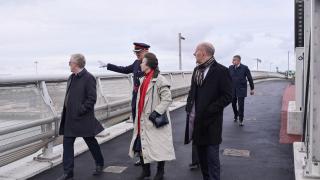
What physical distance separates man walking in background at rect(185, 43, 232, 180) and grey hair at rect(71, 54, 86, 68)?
165cm

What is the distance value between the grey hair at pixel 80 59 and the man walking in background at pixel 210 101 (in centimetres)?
165

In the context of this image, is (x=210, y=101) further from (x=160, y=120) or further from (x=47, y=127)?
(x=47, y=127)

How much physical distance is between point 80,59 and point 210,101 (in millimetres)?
1925

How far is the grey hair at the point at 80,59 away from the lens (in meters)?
5.98

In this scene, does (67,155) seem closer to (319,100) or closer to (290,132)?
(319,100)

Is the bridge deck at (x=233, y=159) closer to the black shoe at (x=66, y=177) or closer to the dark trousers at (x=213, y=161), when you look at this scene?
the black shoe at (x=66, y=177)

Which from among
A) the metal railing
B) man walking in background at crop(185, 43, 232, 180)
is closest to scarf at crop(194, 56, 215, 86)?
man walking in background at crop(185, 43, 232, 180)

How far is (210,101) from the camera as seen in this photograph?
5066mm

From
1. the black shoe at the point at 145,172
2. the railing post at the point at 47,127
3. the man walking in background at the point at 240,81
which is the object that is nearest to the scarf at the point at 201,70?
the black shoe at the point at 145,172

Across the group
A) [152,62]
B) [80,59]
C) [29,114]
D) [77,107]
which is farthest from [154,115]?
[29,114]

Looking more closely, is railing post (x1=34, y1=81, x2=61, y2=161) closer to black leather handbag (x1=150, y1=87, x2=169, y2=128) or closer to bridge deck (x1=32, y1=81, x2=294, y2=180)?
bridge deck (x1=32, y1=81, x2=294, y2=180)

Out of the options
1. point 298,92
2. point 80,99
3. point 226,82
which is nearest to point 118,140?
point 80,99

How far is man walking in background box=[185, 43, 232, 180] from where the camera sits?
505cm

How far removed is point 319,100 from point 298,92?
3813 mm
